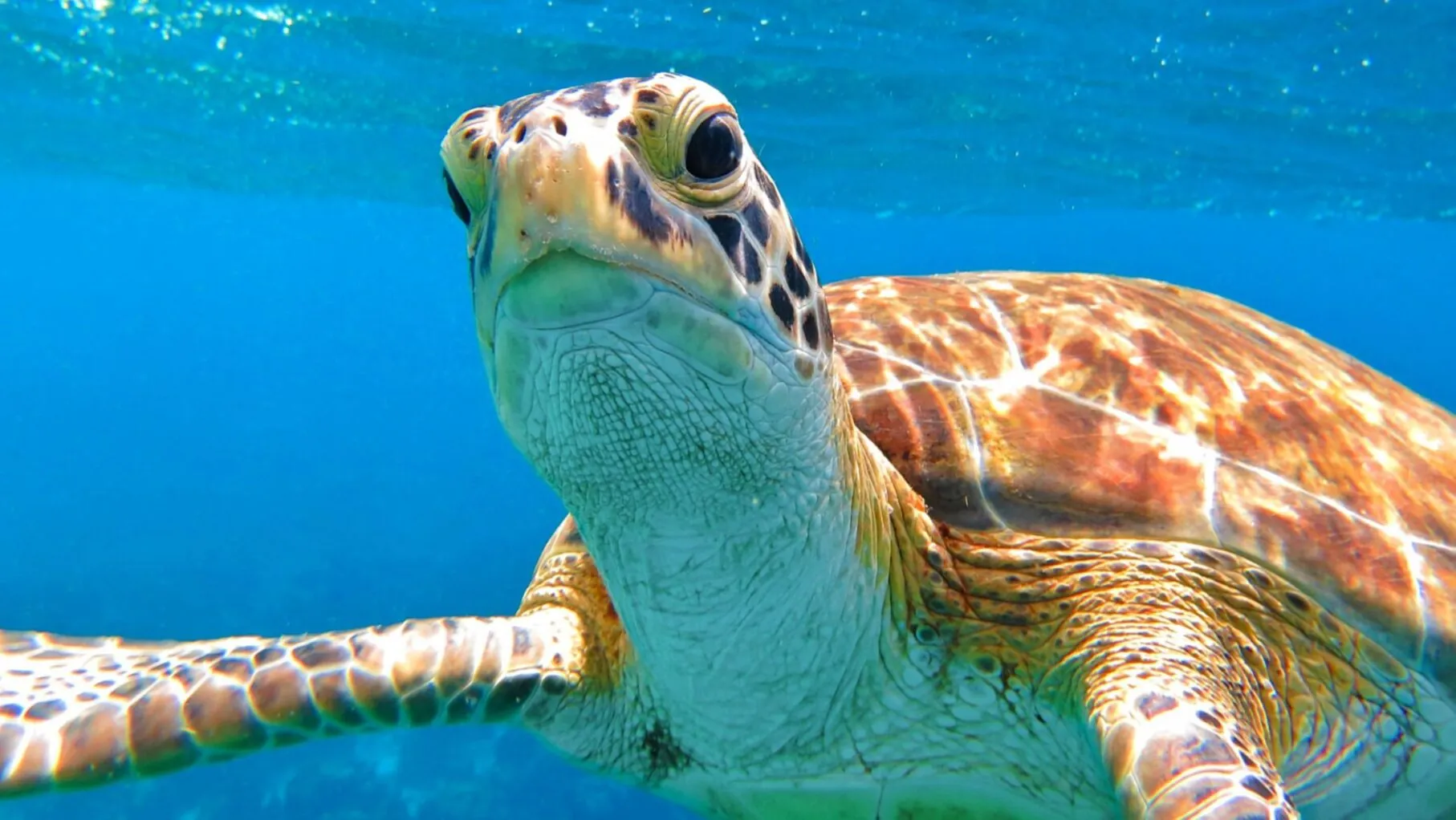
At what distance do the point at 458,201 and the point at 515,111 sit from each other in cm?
22

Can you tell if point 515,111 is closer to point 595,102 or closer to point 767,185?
point 595,102

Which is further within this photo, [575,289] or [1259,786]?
[1259,786]

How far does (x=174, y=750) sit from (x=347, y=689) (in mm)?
476

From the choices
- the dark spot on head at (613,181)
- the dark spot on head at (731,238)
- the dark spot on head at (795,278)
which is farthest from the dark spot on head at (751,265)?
the dark spot on head at (613,181)

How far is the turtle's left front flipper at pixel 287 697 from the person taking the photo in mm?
2525

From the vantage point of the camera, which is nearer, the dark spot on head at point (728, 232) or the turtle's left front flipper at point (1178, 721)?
the dark spot on head at point (728, 232)

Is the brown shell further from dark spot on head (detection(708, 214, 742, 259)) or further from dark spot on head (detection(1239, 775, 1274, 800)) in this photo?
dark spot on head (detection(708, 214, 742, 259))

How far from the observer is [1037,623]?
2377 mm

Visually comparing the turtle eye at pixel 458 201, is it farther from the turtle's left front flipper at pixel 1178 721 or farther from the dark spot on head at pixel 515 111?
the turtle's left front flipper at pixel 1178 721

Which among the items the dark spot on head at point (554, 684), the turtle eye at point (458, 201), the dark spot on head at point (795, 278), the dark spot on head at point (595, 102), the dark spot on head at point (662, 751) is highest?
the dark spot on head at point (595, 102)

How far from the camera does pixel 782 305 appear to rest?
1681mm

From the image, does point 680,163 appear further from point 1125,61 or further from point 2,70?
point 2,70

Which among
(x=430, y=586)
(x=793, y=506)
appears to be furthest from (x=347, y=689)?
(x=430, y=586)

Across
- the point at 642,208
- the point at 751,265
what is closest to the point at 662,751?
the point at 751,265
